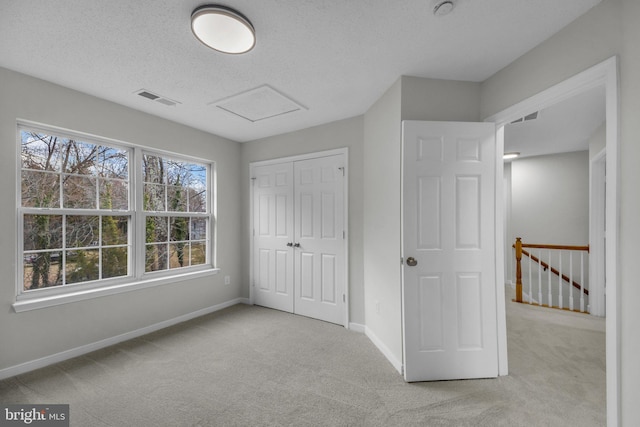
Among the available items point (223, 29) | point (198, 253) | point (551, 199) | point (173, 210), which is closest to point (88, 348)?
point (198, 253)

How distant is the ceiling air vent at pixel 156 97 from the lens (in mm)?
2521

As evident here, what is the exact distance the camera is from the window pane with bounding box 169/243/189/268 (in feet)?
11.1

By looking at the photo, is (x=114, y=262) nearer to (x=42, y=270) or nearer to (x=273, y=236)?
(x=42, y=270)

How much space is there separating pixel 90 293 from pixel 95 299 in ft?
0.28

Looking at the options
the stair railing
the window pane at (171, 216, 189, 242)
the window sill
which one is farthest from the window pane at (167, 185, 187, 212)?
the stair railing

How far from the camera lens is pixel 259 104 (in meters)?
2.78

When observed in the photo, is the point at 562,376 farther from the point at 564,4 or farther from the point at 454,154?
the point at 564,4

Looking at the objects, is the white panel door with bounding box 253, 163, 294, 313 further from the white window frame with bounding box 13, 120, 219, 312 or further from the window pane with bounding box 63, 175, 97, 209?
the window pane with bounding box 63, 175, 97, 209

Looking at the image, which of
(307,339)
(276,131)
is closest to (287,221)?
(276,131)

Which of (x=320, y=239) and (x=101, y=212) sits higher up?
(x=101, y=212)

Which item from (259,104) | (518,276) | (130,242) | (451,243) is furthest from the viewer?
(518,276)

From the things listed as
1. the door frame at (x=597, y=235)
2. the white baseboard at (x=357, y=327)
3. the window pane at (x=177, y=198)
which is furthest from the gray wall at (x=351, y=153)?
the door frame at (x=597, y=235)

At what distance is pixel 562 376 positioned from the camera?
2.17 meters

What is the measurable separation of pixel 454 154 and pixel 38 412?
3.50 metres
